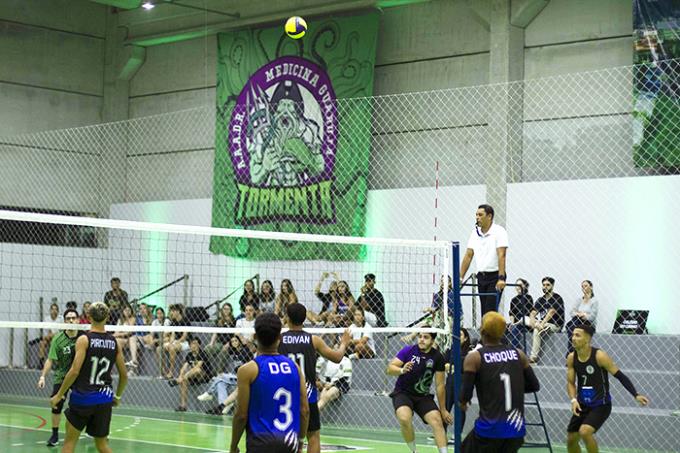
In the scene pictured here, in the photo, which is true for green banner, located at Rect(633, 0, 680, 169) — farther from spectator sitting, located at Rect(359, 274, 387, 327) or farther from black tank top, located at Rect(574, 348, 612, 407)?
black tank top, located at Rect(574, 348, 612, 407)

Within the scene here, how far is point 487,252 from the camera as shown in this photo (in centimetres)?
1275

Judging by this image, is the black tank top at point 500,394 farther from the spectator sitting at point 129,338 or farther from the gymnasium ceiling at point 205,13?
the gymnasium ceiling at point 205,13

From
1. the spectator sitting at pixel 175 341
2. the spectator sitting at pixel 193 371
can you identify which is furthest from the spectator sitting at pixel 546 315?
the spectator sitting at pixel 175 341

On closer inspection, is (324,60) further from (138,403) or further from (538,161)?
(138,403)

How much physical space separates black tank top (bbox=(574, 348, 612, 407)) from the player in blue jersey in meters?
5.16

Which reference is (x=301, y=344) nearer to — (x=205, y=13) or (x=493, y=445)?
(x=493, y=445)

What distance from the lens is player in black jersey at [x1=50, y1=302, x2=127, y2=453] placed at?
9.76 m

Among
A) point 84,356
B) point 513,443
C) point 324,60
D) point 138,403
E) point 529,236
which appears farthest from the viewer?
point 324,60

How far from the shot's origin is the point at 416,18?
67.7ft

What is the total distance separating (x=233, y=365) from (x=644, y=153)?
738cm

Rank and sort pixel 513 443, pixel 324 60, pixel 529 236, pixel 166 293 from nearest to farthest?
pixel 513 443, pixel 529 236, pixel 324 60, pixel 166 293

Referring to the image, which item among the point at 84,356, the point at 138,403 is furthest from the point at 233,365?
the point at 84,356

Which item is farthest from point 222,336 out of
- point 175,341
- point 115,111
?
point 115,111

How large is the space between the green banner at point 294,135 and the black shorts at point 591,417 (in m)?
8.73
